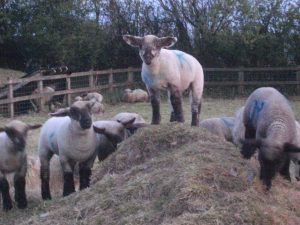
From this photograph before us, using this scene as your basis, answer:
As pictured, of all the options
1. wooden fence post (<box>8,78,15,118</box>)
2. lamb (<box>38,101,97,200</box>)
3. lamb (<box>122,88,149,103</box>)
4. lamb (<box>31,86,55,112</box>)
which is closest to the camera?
lamb (<box>38,101,97,200</box>)

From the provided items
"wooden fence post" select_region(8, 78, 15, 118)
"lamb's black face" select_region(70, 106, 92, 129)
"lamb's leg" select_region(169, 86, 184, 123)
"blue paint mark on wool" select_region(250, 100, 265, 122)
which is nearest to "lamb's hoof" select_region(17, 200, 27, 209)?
"lamb's black face" select_region(70, 106, 92, 129)

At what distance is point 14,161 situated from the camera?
8.92 meters

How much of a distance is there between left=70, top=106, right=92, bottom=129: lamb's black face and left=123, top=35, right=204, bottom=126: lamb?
1172 mm

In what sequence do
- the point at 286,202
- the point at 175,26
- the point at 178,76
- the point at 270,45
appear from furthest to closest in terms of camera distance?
the point at 175,26
the point at 270,45
the point at 178,76
the point at 286,202

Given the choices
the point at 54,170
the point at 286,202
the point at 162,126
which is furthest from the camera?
the point at 54,170

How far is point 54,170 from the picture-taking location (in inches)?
413

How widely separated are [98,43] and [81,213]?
712 inches

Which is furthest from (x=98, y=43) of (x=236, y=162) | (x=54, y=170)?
(x=236, y=162)

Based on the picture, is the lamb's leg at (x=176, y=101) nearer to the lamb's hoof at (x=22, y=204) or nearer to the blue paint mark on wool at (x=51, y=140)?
the blue paint mark on wool at (x=51, y=140)

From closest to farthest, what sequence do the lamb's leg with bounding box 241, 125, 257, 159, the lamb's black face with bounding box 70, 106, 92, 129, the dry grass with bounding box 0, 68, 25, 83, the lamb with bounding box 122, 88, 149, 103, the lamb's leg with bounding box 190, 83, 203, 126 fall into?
the lamb's leg with bounding box 241, 125, 257, 159 → the lamb's black face with bounding box 70, 106, 92, 129 → the lamb's leg with bounding box 190, 83, 203, 126 → the lamb with bounding box 122, 88, 149, 103 → the dry grass with bounding box 0, 68, 25, 83

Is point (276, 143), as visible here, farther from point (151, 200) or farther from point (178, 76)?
point (178, 76)

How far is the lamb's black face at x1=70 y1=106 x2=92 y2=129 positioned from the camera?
27.9 ft

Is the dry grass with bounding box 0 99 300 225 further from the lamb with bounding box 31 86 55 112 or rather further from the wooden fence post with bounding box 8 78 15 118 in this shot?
the lamb with bounding box 31 86 55 112

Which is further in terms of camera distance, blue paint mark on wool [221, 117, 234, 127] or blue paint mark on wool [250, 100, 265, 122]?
blue paint mark on wool [221, 117, 234, 127]
